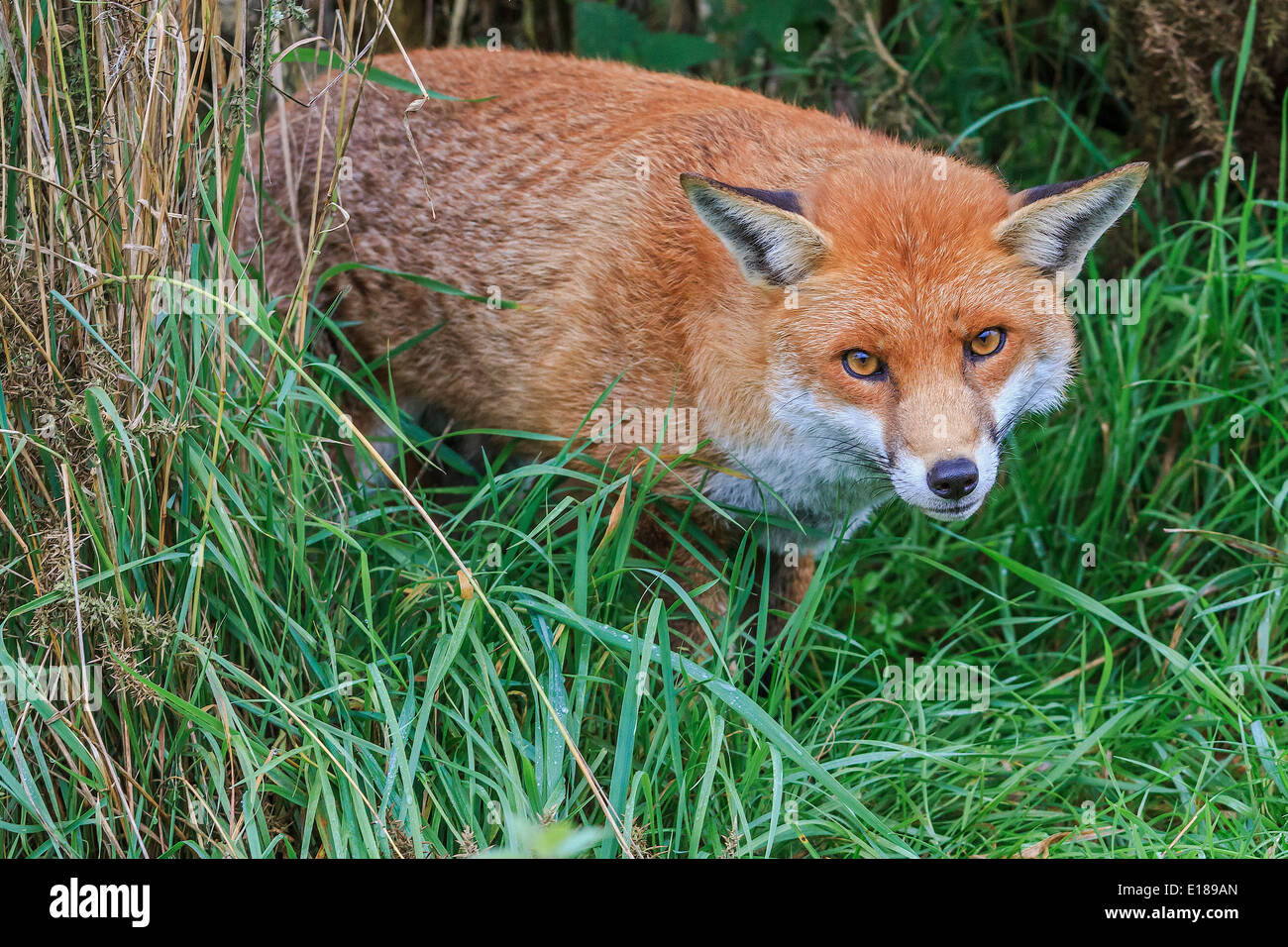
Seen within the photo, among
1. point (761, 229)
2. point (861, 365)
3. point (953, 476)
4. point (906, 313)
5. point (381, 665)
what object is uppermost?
point (761, 229)

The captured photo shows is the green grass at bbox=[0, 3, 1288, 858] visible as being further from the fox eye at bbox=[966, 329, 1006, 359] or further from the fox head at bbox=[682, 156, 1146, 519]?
the fox eye at bbox=[966, 329, 1006, 359]

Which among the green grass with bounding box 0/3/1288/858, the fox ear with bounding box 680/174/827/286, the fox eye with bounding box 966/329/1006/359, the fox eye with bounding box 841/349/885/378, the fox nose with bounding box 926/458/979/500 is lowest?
the green grass with bounding box 0/3/1288/858

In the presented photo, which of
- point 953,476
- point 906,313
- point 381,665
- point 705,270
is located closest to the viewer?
point 953,476

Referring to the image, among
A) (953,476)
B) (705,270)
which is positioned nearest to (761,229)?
(705,270)

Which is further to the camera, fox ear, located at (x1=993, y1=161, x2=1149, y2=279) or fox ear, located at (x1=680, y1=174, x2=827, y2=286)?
fox ear, located at (x1=993, y1=161, x2=1149, y2=279)

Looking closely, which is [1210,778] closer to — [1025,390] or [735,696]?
[1025,390]

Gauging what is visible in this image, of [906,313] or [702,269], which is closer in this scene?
[906,313]

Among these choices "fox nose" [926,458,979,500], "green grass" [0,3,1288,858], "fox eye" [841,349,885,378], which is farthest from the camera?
"fox eye" [841,349,885,378]

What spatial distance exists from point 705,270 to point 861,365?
708 mm

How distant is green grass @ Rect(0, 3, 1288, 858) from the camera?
126 inches

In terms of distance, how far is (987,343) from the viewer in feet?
12.2

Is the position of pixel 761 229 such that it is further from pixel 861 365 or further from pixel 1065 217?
pixel 1065 217

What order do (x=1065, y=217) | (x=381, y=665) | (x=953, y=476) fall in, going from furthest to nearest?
1. (x=1065, y=217)
2. (x=381, y=665)
3. (x=953, y=476)

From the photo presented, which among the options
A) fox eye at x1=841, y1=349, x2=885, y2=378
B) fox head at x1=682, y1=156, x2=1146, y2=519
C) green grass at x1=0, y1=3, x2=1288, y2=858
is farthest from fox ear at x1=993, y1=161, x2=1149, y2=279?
green grass at x1=0, y1=3, x2=1288, y2=858
